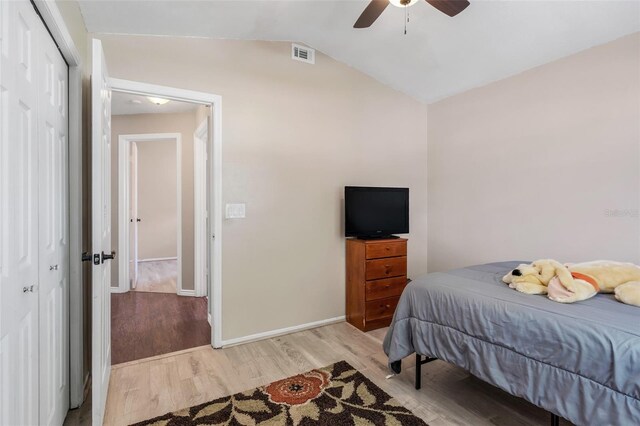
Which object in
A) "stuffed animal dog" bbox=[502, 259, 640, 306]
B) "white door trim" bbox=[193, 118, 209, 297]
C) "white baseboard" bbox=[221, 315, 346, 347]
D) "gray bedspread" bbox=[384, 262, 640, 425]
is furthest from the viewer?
"white door trim" bbox=[193, 118, 209, 297]

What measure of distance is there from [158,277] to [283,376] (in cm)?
400

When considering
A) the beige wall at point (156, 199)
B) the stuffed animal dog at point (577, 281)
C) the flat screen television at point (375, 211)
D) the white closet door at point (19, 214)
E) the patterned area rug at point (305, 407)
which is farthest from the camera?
the beige wall at point (156, 199)

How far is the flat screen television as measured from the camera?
127 inches

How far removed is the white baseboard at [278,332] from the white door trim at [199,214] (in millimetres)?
1567

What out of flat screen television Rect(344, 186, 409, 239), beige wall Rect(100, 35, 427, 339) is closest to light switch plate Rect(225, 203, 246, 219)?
beige wall Rect(100, 35, 427, 339)

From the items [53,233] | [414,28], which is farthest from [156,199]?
[414,28]

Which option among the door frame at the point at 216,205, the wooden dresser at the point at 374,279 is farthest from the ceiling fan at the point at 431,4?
the wooden dresser at the point at 374,279

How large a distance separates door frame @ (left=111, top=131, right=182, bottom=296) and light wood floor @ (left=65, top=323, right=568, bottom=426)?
198cm

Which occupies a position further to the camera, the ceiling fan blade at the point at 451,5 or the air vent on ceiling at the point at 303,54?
the air vent on ceiling at the point at 303,54

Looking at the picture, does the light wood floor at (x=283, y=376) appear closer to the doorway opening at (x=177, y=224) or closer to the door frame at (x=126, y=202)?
the doorway opening at (x=177, y=224)

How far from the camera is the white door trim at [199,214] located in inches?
164

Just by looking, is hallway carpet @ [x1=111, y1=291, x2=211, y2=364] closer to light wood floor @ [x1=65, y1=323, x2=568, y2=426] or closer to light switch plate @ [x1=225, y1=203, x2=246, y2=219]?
light wood floor @ [x1=65, y1=323, x2=568, y2=426]

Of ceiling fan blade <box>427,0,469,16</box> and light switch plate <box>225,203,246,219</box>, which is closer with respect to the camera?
ceiling fan blade <box>427,0,469,16</box>

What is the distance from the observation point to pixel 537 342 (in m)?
1.49
